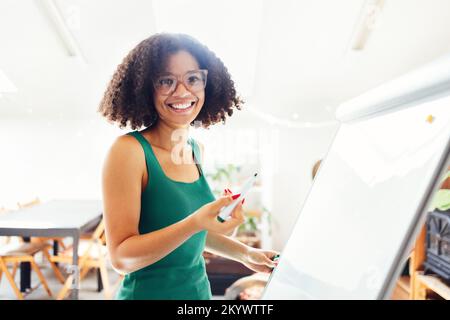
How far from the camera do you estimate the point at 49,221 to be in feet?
3.81

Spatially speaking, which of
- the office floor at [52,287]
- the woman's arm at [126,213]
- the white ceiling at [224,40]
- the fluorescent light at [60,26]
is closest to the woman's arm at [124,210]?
the woman's arm at [126,213]

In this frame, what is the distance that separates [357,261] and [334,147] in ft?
0.55

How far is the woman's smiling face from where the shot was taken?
467 mm

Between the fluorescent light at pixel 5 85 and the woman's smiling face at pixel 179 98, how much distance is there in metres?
0.48

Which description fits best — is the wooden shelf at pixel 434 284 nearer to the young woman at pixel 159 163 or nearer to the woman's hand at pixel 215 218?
the young woman at pixel 159 163

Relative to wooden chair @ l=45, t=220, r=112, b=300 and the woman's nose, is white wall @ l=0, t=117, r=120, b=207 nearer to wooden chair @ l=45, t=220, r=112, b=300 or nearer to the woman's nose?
the woman's nose

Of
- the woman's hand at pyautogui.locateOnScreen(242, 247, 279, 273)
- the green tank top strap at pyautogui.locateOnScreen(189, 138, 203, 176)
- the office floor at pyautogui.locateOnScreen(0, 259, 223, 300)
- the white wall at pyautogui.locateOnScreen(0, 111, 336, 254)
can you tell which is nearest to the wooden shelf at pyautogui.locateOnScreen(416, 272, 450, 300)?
the white wall at pyautogui.locateOnScreen(0, 111, 336, 254)

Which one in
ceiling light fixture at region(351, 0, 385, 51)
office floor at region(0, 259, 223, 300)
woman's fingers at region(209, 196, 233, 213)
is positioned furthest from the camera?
office floor at region(0, 259, 223, 300)

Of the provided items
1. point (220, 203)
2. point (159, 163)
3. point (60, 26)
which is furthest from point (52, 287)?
point (220, 203)

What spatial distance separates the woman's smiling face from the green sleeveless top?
0.05m

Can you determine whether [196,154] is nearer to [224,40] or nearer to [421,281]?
[224,40]

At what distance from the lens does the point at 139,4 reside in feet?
2.74

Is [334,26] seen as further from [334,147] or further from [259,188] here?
[334,147]

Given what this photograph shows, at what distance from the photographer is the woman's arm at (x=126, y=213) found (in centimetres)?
39
